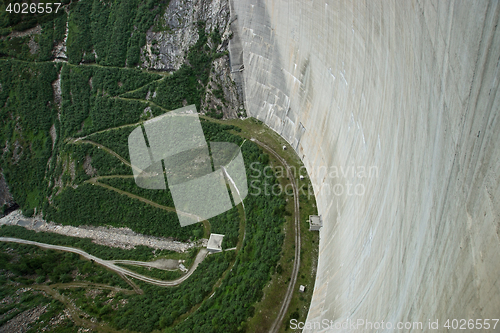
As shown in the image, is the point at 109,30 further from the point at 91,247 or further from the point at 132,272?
the point at 132,272

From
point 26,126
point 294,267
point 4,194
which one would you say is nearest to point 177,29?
point 26,126

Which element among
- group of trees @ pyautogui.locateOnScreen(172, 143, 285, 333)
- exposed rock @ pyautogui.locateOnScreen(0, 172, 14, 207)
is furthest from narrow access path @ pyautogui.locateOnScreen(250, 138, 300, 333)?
exposed rock @ pyautogui.locateOnScreen(0, 172, 14, 207)

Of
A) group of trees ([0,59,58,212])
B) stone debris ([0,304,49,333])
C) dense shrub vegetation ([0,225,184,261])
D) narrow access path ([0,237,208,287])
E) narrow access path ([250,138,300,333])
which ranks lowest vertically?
stone debris ([0,304,49,333])

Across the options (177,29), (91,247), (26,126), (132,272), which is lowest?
(132,272)

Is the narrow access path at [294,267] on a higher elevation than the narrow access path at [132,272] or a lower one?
higher

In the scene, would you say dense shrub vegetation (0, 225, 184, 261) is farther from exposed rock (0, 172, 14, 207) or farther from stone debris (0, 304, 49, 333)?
stone debris (0, 304, 49, 333)

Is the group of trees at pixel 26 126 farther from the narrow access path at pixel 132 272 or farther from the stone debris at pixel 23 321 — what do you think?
the stone debris at pixel 23 321

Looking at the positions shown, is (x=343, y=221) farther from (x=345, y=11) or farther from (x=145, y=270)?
(x=145, y=270)

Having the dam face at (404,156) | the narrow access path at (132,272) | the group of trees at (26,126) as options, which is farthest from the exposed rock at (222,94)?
the group of trees at (26,126)
